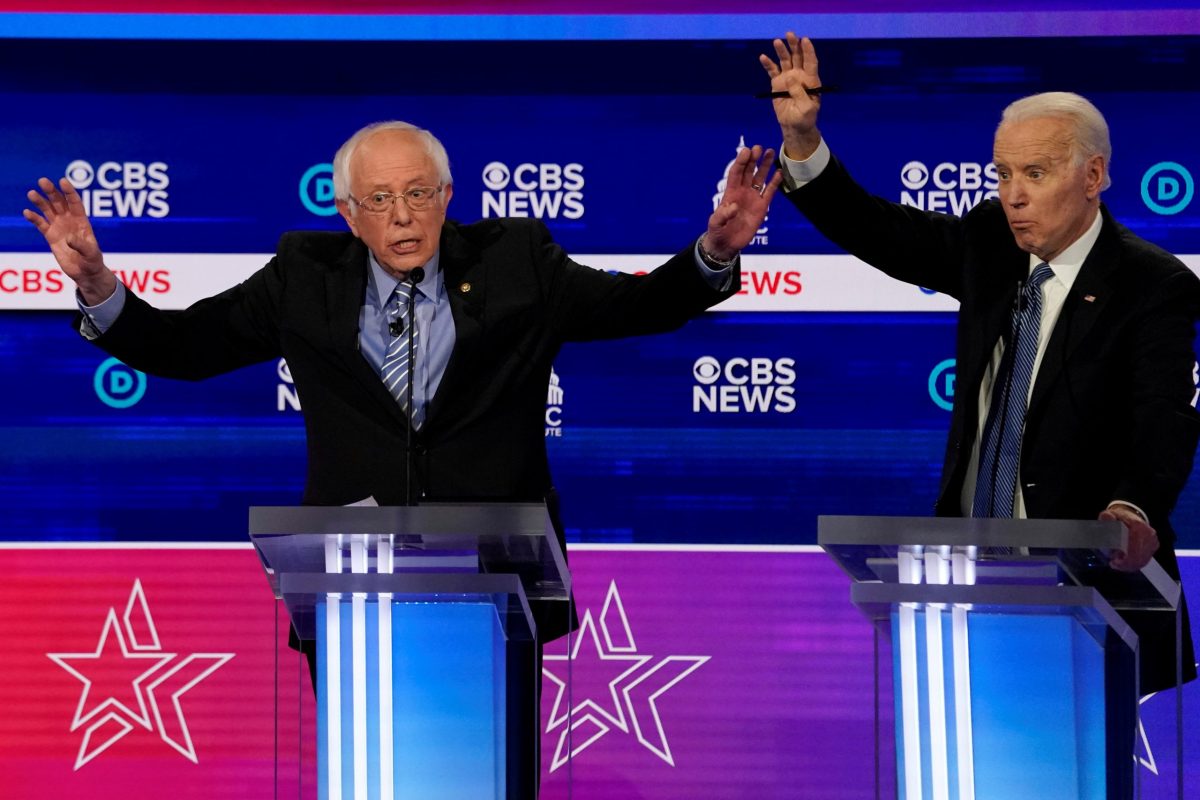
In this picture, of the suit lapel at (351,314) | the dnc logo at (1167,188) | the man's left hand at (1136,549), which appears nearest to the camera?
the man's left hand at (1136,549)

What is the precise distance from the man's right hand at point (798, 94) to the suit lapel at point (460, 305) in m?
0.61

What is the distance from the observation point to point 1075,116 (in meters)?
3.08

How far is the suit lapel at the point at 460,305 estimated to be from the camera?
10.1 ft

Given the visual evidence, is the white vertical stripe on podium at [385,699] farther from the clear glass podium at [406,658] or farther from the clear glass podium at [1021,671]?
the clear glass podium at [1021,671]

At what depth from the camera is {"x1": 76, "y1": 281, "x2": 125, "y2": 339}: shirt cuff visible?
10.4 ft

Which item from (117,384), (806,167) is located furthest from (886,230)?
(117,384)

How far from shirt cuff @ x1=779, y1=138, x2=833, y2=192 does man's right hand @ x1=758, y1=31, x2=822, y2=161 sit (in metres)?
0.01

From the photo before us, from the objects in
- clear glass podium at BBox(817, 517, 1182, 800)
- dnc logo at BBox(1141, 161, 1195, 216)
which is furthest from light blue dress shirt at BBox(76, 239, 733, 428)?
dnc logo at BBox(1141, 161, 1195, 216)

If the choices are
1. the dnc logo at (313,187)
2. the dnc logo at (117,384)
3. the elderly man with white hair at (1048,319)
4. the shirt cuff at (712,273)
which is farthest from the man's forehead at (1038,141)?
the dnc logo at (117,384)

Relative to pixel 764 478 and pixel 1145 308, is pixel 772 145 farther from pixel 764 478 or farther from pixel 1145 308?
pixel 1145 308

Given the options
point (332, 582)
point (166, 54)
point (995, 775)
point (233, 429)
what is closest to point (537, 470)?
point (332, 582)

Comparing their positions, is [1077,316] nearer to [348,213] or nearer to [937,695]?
[937,695]

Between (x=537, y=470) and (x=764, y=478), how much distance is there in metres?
1.19

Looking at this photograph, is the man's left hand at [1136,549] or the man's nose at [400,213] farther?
the man's nose at [400,213]
